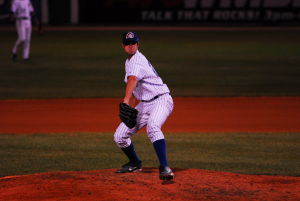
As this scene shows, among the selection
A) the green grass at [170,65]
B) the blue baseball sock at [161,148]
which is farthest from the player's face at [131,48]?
the green grass at [170,65]

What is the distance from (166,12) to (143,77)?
121 ft

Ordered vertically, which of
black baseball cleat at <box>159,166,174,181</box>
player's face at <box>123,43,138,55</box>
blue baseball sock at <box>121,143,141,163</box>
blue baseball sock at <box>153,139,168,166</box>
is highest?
player's face at <box>123,43,138,55</box>

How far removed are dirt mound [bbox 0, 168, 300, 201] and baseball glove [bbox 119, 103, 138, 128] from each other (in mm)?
659

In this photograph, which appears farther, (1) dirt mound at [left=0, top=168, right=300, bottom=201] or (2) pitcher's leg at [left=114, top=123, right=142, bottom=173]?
(2) pitcher's leg at [left=114, top=123, right=142, bottom=173]

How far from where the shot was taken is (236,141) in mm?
11531

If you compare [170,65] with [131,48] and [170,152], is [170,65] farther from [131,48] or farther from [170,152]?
[131,48]

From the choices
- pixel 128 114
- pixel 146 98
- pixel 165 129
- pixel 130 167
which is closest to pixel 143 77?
pixel 146 98

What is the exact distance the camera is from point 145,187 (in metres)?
7.68

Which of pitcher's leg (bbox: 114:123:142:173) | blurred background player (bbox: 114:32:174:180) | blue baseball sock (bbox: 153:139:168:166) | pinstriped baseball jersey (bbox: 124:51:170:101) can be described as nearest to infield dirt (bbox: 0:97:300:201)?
pitcher's leg (bbox: 114:123:142:173)

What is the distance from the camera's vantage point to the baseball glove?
7809 mm

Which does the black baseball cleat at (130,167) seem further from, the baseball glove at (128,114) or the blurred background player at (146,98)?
the baseball glove at (128,114)

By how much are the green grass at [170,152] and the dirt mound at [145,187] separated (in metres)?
1.14

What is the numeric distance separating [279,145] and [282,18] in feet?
110

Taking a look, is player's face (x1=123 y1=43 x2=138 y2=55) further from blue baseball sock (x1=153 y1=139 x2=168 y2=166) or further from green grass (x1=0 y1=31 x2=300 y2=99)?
green grass (x1=0 y1=31 x2=300 y2=99)
